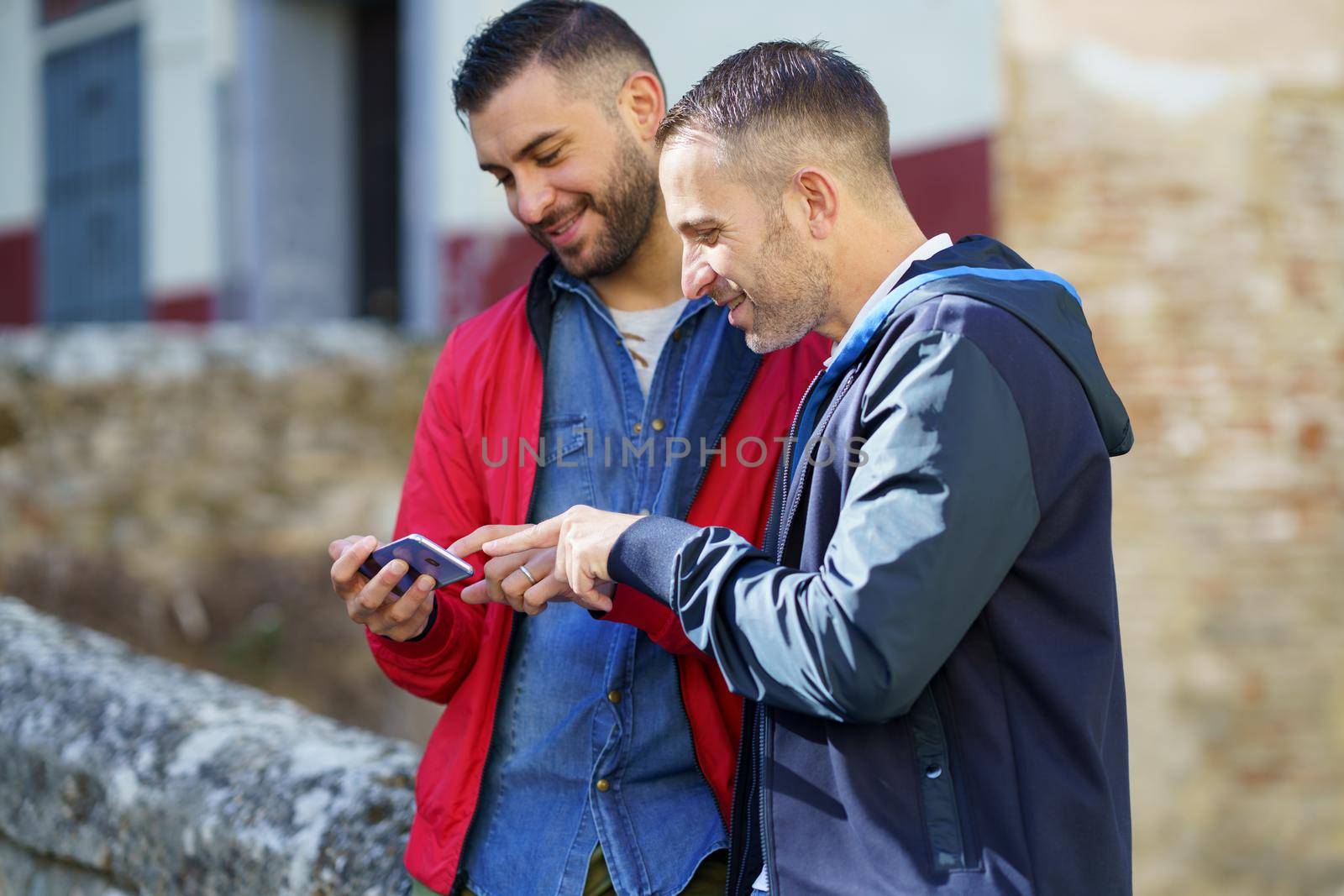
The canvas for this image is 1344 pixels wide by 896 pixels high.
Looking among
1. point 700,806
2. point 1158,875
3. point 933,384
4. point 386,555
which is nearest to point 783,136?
point 933,384

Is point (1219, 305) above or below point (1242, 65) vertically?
below

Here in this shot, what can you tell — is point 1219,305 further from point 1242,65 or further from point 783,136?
point 783,136

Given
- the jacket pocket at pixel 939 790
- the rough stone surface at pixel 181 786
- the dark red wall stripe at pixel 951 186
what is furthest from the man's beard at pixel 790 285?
the dark red wall stripe at pixel 951 186

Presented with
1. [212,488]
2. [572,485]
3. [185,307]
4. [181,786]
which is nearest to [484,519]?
[572,485]

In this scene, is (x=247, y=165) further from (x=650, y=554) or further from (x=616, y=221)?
(x=650, y=554)

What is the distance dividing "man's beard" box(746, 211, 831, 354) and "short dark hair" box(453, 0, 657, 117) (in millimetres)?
711

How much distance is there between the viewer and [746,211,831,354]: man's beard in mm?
1584

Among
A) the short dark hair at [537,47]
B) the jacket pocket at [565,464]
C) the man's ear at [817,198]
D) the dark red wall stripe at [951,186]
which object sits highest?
the dark red wall stripe at [951,186]

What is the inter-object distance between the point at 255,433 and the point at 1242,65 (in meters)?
3.95

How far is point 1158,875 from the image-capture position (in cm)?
489

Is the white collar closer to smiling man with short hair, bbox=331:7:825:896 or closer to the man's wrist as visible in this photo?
the man's wrist

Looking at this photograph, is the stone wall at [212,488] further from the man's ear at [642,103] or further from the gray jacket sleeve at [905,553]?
the gray jacket sleeve at [905,553]

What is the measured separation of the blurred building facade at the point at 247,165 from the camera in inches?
268

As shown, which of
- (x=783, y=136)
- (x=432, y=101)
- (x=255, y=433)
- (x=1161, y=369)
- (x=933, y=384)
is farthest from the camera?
(x=432, y=101)
